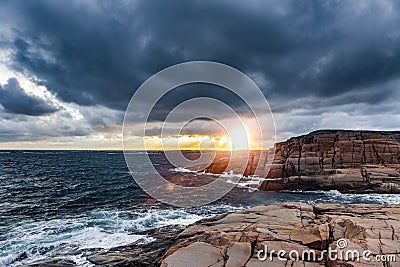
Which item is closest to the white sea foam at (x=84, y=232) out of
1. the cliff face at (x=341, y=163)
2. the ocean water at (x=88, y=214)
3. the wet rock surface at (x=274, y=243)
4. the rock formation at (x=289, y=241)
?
the ocean water at (x=88, y=214)

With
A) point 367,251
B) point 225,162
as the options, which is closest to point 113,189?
point 225,162

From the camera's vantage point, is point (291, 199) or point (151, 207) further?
point (291, 199)

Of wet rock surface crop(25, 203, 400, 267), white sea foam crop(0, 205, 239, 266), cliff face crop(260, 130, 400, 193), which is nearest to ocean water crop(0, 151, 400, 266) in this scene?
white sea foam crop(0, 205, 239, 266)

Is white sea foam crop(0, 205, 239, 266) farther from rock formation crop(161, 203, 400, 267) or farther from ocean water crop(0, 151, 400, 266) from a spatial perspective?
rock formation crop(161, 203, 400, 267)

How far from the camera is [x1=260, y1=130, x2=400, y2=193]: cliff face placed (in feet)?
137

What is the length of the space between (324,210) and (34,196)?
45698mm

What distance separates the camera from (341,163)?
46.9 m

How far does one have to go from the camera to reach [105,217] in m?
29.3

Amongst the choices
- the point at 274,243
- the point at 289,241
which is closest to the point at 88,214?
the point at 274,243

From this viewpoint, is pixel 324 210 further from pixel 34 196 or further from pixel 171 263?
pixel 34 196

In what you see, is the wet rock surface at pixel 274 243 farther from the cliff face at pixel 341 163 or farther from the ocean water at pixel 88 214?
the cliff face at pixel 341 163

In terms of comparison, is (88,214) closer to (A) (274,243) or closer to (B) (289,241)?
(A) (274,243)

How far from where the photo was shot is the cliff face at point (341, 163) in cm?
4184

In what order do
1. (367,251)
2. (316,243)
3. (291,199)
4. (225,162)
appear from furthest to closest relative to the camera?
(225,162), (291,199), (316,243), (367,251)
